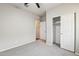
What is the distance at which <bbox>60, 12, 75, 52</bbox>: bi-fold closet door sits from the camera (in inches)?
129

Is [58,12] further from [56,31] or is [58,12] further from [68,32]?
[56,31]

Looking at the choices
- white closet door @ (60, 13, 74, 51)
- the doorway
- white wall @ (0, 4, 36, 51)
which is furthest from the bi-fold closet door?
white wall @ (0, 4, 36, 51)

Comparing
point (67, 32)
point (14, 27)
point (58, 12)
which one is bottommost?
point (67, 32)

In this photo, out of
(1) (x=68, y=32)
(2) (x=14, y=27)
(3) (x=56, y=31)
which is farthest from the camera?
(3) (x=56, y=31)

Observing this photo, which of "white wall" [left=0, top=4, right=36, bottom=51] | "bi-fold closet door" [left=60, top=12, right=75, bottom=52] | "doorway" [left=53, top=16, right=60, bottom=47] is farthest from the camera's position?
"doorway" [left=53, top=16, right=60, bottom=47]

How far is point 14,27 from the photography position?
3.99m

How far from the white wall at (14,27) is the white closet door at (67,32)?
7.75ft

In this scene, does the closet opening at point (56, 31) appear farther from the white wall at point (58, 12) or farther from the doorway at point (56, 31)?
the white wall at point (58, 12)

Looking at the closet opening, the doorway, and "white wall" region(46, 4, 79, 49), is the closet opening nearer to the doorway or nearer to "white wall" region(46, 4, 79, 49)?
the doorway

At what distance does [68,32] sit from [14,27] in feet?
8.98

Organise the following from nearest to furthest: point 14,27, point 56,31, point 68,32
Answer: point 68,32
point 14,27
point 56,31

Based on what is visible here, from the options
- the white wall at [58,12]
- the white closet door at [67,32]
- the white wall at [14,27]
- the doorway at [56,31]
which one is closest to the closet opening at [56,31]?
the doorway at [56,31]

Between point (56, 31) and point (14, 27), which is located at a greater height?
point (14, 27)

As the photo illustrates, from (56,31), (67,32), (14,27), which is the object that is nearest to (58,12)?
(67,32)
